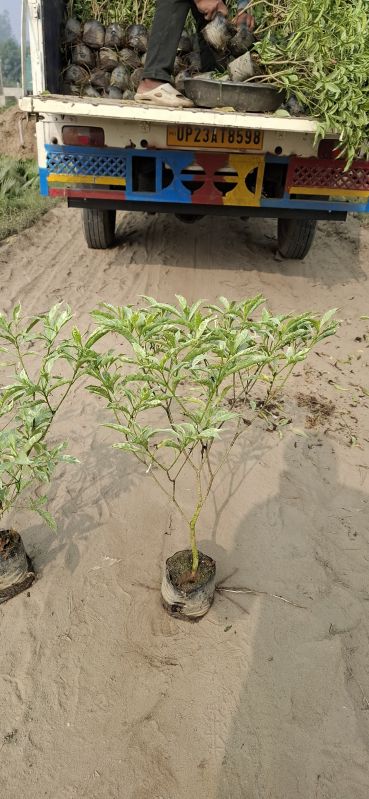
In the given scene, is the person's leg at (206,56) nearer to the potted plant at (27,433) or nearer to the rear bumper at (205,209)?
the rear bumper at (205,209)

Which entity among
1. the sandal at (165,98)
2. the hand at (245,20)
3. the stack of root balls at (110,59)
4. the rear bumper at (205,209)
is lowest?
the rear bumper at (205,209)

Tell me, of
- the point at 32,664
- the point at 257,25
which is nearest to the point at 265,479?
the point at 32,664

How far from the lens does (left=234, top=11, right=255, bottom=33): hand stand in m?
4.12

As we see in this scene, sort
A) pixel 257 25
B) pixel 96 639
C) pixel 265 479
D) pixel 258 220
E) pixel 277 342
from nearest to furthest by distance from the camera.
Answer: pixel 277 342, pixel 96 639, pixel 265 479, pixel 257 25, pixel 258 220

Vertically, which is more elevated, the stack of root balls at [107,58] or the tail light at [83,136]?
the stack of root balls at [107,58]

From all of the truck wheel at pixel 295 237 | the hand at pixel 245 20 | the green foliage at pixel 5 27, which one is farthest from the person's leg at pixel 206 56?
the green foliage at pixel 5 27

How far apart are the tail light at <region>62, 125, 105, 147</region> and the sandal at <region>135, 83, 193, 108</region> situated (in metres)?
0.35

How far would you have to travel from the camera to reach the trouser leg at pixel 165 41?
11.9 feet

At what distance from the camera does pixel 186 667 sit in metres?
1.88

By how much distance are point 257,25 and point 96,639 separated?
4637mm

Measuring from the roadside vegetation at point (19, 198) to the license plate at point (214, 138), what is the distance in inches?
104

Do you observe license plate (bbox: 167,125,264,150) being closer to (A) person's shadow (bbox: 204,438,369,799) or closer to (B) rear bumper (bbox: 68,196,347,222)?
(B) rear bumper (bbox: 68,196,347,222)

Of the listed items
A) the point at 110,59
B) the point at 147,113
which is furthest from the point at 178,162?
the point at 110,59

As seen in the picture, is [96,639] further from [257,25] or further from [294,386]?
[257,25]
